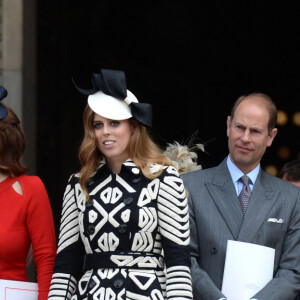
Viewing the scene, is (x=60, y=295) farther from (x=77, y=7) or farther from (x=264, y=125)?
(x=77, y=7)

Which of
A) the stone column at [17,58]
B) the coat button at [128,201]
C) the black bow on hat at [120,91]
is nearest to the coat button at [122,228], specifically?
the coat button at [128,201]

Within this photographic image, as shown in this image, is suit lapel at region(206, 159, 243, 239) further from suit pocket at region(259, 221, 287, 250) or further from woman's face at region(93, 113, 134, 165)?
woman's face at region(93, 113, 134, 165)

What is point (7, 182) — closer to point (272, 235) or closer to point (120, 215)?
point (120, 215)

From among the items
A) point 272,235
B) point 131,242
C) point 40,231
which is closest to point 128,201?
point 131,242

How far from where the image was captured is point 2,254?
186 inches

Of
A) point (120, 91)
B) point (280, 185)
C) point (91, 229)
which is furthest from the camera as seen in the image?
point (280, 185)

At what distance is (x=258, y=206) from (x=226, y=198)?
19 centimetres

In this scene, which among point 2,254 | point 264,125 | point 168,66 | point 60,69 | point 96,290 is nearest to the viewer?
point 96,290

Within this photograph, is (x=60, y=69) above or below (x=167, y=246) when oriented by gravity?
above

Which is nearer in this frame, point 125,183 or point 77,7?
point 125,183

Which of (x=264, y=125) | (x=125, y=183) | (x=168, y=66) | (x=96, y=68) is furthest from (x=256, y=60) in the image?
(x=125, y=183)

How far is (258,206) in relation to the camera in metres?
5.15

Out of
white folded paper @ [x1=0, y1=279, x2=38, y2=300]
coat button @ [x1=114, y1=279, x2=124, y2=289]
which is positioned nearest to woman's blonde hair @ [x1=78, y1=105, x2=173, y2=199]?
coat button @ [x1=114, y1=279, x2=124, y2=289]

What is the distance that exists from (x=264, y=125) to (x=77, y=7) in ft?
15.4
